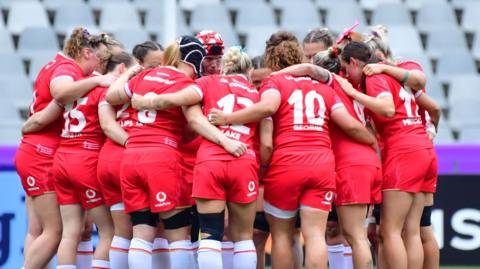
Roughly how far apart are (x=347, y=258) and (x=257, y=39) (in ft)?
20.5

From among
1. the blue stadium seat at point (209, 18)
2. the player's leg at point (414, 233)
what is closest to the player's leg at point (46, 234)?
the player's leg at point (414, 233)

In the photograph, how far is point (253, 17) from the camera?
13969mm

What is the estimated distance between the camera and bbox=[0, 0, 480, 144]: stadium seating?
13406mm

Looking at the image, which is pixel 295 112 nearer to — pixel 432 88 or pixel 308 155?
pixel 308 155

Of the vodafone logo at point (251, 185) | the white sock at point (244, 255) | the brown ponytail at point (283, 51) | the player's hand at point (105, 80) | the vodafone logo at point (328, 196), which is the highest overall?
the brown ponytail at point (283, 51)

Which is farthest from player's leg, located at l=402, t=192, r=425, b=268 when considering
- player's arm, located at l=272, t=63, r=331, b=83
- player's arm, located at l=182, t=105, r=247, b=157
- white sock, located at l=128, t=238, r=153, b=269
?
white sock, located at l=128, t=238, r=153, b=269

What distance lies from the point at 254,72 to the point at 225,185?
1.67 m

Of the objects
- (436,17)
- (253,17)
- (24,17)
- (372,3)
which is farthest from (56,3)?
(436,17)

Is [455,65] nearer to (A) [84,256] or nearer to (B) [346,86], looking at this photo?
(B) [346,86]

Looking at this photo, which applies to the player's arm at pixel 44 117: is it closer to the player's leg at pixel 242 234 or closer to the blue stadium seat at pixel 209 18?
the player's leg at pixel 242 234

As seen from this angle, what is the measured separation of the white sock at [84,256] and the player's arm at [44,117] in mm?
968

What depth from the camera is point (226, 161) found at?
6961 mm

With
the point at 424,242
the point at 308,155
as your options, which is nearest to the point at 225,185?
the point at 308,155

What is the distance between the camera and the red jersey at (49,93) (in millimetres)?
7594
